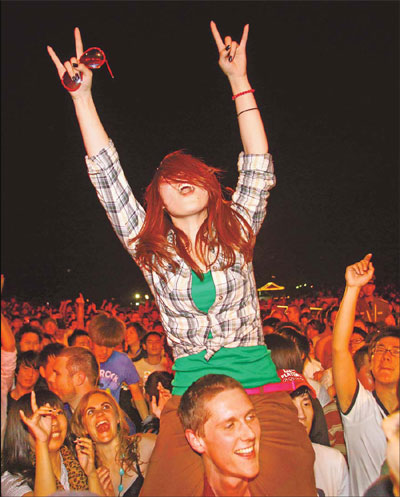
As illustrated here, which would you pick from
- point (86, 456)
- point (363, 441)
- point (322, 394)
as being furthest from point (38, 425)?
point (322, 394)

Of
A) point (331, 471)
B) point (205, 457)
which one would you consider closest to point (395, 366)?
point (331, 471)

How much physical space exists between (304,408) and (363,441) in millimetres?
664

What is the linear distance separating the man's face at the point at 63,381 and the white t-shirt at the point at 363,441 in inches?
85.0

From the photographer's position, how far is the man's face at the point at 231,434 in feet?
6.58

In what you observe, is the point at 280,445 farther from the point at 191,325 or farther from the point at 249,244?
the point at 249,244

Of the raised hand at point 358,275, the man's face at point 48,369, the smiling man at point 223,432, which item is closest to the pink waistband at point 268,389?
the smiling man at point 223,432

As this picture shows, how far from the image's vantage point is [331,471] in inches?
120

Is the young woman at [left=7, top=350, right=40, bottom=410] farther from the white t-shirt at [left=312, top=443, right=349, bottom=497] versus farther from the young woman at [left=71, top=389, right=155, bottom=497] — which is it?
the white t-shirt at [left=312, top=443, right=349, bottom=497]

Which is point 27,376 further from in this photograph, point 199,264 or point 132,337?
point 199,264

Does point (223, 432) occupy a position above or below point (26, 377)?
below

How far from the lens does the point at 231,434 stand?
6.69ft

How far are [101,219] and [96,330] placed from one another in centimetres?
2260

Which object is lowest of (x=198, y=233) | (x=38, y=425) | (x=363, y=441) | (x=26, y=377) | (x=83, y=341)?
(x=363, y=441)

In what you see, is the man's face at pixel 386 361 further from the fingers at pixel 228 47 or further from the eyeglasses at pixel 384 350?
the fingers at pixel 228 47
